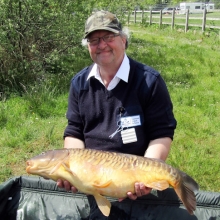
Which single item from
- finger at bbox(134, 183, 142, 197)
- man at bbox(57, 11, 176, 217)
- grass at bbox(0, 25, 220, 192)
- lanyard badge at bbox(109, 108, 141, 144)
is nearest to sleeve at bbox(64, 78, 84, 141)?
man at bbox(57, 11, 176, 217)

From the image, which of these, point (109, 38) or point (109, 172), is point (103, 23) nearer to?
point (109, 38)

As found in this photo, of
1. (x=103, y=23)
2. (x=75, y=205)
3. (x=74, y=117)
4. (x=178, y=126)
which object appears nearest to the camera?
(x=103, y=23)

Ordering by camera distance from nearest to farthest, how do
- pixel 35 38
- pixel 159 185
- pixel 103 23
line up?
pixel 159 185 → pixel 103 23 → pixel 35 38

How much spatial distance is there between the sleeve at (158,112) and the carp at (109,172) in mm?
258

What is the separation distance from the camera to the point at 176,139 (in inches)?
116

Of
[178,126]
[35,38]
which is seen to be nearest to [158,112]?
[178,126]

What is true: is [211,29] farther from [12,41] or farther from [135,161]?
[135,161]

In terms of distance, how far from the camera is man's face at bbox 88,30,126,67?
1648mm

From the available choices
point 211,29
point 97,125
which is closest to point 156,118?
point 97,125

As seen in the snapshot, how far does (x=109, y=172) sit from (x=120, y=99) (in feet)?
1.29

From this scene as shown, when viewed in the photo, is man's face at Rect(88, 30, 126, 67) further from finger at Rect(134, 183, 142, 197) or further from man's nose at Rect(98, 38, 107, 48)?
finger at Rect(134, 183, 142, 197)

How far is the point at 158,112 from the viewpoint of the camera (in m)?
1.70

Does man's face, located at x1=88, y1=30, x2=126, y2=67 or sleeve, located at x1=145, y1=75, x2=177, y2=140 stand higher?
man's face, located at x1=88, y1=30, x2=126, y2=67

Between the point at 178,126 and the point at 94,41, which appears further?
the point at 178,126
